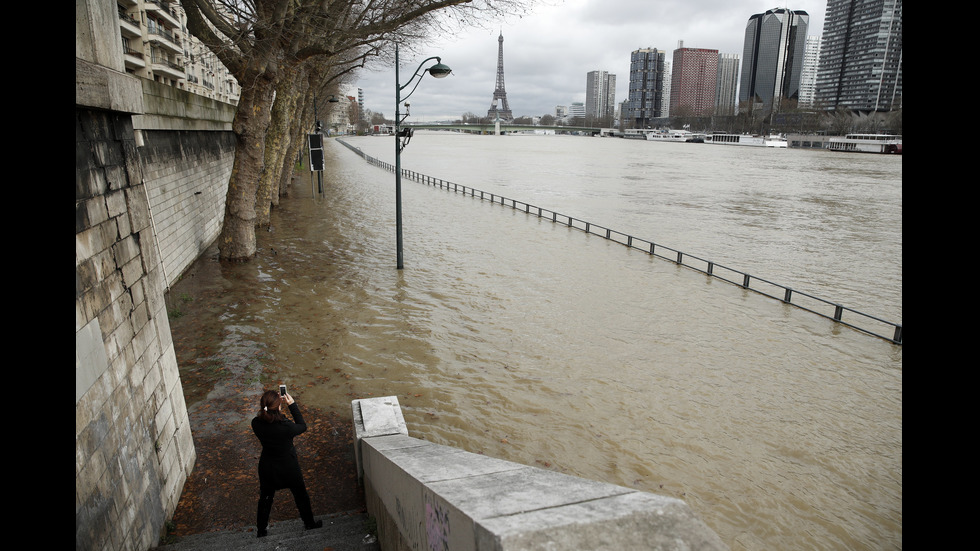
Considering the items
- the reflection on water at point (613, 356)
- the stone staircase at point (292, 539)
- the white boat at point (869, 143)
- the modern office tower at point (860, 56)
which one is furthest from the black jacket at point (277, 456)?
the modern office tower at point (860, 56)

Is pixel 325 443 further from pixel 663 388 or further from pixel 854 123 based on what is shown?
pixel 854 123

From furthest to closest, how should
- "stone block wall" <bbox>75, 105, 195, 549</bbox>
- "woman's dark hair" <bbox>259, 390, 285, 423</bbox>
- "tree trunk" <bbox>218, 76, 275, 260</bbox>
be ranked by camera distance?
1. "tree trunk" <bbox>218, 76, 275, 260</bbox>
2. "woman's dark hair" <bbox>259, 390, 285, 423</bbox>
3. "stone block wall" <bbox>75, 105, 195, 549</bbox>

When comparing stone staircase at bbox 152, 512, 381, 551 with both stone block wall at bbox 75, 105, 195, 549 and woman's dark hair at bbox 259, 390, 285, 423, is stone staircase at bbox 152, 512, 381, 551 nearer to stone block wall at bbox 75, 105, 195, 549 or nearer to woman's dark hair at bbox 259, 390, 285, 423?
stone block wall at bbox 75, 105, 195, 549

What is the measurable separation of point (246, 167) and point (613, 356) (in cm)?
1190

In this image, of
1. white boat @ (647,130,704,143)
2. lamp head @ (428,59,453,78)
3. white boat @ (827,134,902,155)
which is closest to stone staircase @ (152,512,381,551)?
lamp head @ (428,59,453,78)

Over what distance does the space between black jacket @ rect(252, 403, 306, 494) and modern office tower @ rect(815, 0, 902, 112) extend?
567 ft

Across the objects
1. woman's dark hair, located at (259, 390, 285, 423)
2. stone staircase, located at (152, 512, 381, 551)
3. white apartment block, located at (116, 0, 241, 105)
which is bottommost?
stone staircase, located at (152, 512, 381, 551)

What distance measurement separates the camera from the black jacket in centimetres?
518

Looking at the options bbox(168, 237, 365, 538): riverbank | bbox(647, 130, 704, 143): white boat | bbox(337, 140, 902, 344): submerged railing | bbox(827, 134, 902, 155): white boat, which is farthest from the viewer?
bbox(647, 130, 704, 143): white boat

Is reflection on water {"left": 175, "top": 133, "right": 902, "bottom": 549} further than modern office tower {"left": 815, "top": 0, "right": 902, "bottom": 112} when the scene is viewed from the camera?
No

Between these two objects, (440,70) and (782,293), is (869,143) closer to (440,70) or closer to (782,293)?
(782,293)
